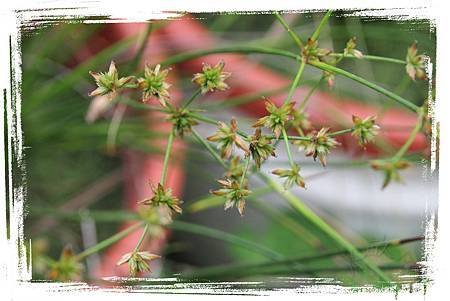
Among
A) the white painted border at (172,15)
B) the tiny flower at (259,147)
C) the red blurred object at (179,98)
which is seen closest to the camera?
the tiny flower at (259,147)

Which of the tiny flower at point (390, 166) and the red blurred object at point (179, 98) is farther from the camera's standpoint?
the red blurred object at point (179, 98)

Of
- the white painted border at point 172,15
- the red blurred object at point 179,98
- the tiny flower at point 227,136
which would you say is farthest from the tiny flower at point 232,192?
the red blurred object at point 179,98

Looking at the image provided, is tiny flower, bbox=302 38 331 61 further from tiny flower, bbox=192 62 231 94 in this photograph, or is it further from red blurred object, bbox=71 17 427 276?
red blurred object, bbox=71 17 427 276

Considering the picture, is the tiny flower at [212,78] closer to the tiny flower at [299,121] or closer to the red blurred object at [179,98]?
the tiny flower at [299,121]

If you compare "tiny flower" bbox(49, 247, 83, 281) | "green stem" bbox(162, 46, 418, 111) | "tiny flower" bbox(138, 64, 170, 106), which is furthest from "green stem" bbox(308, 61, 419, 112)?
"tiny flower" bbox(49, 247, 83, 281)

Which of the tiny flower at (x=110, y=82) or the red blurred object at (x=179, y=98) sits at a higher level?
the red blurred object at (x=179, y=98)

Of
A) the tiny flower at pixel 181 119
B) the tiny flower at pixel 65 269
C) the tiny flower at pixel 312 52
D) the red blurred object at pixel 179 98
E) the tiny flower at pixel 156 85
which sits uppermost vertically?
the red blurred object at pixel 179 98
